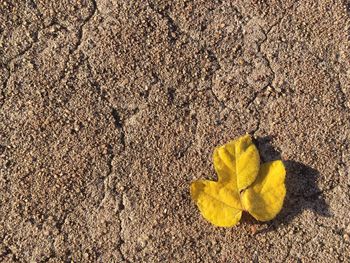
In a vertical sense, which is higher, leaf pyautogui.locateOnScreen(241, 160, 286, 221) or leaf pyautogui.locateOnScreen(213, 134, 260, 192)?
leaf pyautogui.locateOnScreen(213, 134, 260, 192)

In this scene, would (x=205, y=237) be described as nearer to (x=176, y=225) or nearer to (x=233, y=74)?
(x=176, y=225)

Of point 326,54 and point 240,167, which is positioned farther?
point 326,54

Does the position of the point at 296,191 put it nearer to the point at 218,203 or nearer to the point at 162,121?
the point at 218,203

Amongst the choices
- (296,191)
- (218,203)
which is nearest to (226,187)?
(218,203)

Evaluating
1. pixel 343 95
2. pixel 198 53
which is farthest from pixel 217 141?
pixel 343 95
